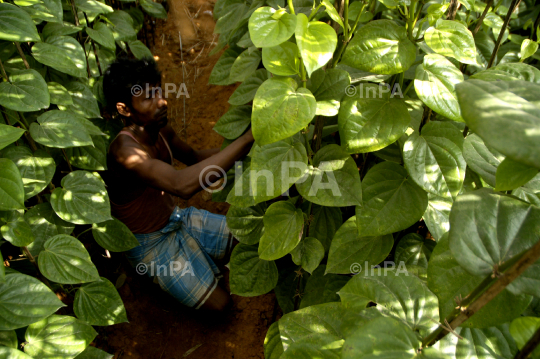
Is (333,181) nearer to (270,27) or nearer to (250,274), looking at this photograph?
(270,27)

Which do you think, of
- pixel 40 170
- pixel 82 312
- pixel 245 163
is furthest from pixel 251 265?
pixel 40 170

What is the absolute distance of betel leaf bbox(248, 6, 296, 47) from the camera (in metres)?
0.74

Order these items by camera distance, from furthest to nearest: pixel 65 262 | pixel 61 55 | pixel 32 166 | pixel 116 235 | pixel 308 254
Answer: pixel 116 235 → pixel 61 55 → pixel 32 166 → pixel 65 262 → pixel 308 254

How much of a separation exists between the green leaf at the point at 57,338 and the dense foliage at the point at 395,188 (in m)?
0.49

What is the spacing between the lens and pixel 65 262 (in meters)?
1.24

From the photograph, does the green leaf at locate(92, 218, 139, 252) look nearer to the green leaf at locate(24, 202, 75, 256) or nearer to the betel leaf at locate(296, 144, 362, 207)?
the green leaf at locate(24, 202, 75, 256)

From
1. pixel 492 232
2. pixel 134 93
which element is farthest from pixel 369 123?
pixel 134 93

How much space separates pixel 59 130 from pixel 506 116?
53.5 inches

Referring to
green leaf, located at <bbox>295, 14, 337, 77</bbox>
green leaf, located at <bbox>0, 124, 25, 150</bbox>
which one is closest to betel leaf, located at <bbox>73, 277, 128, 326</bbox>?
green leaf, located at <bbox>0, 124, 25, 150</bbox>

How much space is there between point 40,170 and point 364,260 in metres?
1.12

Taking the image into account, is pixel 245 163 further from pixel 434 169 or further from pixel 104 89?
pixel 104 89

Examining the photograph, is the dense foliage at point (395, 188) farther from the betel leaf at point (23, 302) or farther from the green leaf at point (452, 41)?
the betel leaf at point (23, 302)

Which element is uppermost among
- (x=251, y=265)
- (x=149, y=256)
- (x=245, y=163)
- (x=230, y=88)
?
(x=245, y=163)

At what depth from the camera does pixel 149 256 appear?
1.99m
